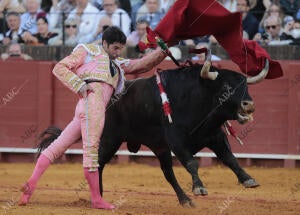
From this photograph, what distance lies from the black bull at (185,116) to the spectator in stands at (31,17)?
533cm

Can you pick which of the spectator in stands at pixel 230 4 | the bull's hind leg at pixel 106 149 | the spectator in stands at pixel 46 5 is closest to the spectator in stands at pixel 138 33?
the spectator in stands at pixel 230 4

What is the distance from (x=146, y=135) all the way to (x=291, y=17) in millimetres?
4274

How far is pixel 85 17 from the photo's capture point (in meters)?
11.7

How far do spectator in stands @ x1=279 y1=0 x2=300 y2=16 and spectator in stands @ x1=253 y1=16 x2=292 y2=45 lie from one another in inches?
9.0

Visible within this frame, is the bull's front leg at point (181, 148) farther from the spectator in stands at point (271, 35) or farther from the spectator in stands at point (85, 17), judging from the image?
the spectator in stands at point (85, 17)

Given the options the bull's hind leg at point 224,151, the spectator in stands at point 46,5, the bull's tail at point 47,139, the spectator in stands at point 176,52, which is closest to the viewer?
the bull's hind leg at point 224,151

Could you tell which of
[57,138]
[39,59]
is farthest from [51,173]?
[57,138]

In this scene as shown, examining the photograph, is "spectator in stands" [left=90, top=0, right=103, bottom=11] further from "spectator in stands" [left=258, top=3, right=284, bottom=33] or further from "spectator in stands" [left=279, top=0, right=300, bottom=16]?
"spectator in stands" [left=279, top=0, right=300, bottom=16]

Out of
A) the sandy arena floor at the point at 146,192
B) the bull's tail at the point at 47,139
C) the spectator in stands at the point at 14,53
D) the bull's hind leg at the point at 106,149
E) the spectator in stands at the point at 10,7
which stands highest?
the spectator in stands at the point at 10,7

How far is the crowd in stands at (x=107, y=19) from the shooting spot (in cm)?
1070

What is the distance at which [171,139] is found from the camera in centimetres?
658

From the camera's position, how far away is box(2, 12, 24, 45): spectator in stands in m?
12.2

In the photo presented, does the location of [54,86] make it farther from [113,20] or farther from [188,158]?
[188,158]

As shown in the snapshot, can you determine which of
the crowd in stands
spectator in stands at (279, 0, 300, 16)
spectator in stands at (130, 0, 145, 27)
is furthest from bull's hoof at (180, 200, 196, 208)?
spectator in stands at (130, 0, 145, 27)
